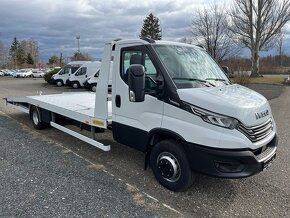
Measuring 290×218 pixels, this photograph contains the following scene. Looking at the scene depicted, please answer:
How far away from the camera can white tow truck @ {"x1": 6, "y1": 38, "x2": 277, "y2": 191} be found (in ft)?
12.8

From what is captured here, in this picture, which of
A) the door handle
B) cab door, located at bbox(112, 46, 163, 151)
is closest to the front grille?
cab door, located at bbox(112, 46, 163, 151)

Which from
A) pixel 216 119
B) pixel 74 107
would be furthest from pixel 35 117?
Result: pixel 216 119

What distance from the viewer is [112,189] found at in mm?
4598

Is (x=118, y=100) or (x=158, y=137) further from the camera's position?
(x=118, y=100)

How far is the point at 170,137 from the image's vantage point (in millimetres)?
4520

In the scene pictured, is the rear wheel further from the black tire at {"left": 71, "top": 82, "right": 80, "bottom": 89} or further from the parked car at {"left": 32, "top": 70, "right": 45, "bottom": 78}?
the parked car at {"left": 32, "top": 70, "right": 45, "bottom": 78}

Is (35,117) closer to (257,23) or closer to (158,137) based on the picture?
(158,137)

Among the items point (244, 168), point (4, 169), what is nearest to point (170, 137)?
point (244, 168)

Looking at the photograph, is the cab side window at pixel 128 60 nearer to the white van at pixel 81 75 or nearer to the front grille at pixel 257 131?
the front grille at pixel 257 131

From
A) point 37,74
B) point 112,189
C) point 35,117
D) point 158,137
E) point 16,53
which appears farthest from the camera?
point 16,53

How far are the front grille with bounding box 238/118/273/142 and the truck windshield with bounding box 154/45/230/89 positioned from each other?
0.95 m

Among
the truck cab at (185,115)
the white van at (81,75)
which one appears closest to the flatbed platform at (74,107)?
the truck cab at (185,115)

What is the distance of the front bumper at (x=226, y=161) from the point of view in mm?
3854

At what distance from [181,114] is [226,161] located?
0.87 meters
